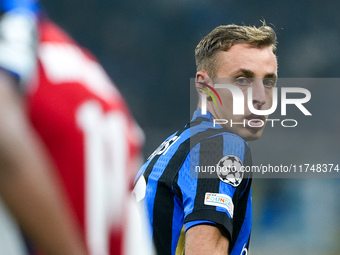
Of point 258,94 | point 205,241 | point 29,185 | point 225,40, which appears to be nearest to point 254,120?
point 258,94

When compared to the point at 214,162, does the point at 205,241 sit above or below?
below

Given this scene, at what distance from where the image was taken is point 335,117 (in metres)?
7.68

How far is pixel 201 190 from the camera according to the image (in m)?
1.91

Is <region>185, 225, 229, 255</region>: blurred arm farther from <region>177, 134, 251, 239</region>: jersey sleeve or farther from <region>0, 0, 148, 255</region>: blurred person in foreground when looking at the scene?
<region>0, 0, 148, 255</region>: blurred person in foreground

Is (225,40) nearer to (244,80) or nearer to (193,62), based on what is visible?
(244,80)

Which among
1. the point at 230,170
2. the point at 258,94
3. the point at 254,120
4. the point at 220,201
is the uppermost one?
the point at 258,94

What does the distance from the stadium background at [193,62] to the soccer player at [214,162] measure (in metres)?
4.99

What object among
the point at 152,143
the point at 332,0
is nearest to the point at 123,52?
the point at 152,143

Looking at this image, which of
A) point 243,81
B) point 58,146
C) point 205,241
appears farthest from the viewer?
point 243,81

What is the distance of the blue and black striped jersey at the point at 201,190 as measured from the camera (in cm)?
187

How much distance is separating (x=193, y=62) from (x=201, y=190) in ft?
21.0

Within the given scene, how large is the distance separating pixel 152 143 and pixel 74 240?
6.56 meters

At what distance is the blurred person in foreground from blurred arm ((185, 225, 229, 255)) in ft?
2.13

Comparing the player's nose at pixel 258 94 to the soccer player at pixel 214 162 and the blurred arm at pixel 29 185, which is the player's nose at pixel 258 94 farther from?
the blurred arm at pixel 29 185
